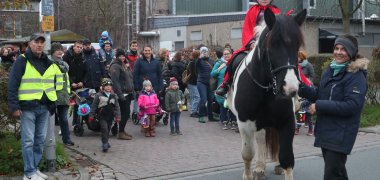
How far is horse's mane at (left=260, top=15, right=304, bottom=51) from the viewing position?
4820mm

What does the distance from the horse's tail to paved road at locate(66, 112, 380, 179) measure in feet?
4.33

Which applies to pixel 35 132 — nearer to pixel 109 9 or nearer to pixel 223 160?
pixel 223 160

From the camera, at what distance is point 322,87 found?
16.4ft

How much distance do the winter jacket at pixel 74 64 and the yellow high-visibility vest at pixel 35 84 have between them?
3.69 metres

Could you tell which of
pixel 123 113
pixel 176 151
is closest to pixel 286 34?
pixel 176 151

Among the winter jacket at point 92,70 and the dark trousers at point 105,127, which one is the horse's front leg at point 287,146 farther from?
the winter jacket at point 92,70

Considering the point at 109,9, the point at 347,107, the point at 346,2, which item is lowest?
the point at 347,107

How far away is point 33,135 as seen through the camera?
21.7 ft

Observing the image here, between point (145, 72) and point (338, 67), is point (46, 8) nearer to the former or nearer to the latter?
point (145, 72)

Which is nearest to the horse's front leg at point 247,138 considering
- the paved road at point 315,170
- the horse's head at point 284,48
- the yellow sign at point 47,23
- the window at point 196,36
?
the paved road at point 315,170

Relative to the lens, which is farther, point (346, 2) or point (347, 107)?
point (346, 2)

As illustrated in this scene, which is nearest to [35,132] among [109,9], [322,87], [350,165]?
[322,87]

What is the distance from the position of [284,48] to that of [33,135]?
12.7 feet

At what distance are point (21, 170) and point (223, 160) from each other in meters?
3.49
